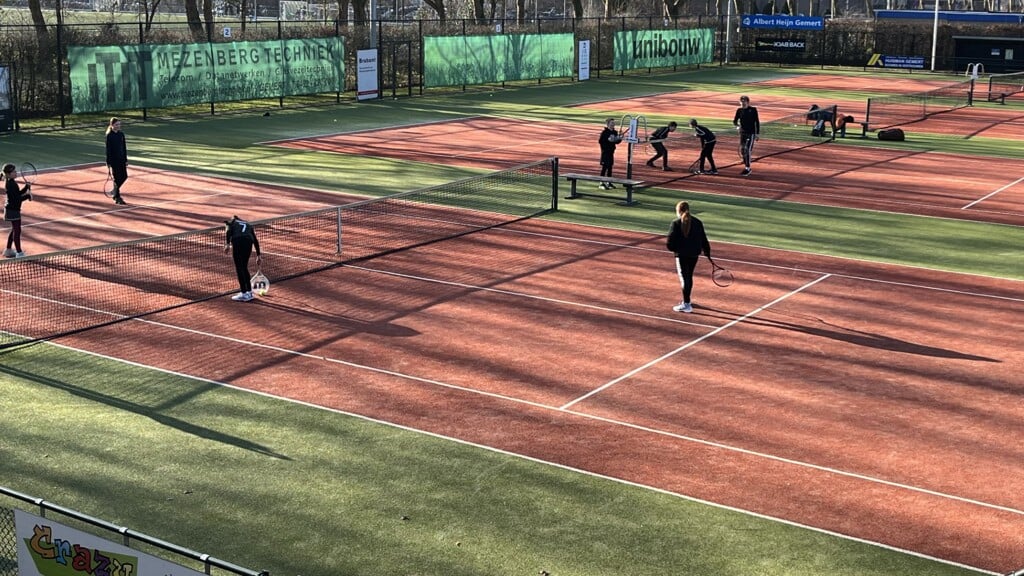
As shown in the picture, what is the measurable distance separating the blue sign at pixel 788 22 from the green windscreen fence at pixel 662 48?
457 centimetres

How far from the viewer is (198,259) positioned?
22.5 m

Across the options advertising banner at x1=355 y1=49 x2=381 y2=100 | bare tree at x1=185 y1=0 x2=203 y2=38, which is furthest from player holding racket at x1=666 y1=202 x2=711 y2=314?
bare tree at x1=185 y1=0 x2=203 y2=38

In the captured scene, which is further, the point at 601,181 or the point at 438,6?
the point at 438,6

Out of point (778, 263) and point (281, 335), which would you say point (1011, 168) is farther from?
point (281, 335)

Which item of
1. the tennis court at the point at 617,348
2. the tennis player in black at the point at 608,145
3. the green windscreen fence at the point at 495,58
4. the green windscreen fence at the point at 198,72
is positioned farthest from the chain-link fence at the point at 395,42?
the tennis player in black at the point at 608,145

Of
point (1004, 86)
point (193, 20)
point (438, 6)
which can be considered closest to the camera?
point (193, 20)

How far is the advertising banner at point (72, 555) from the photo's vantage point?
25.5ft

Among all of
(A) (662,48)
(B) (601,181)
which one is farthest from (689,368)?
(A) (662,48)

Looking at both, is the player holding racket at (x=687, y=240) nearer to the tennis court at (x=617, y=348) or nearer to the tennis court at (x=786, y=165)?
the tennis court at (x=617, y=348)

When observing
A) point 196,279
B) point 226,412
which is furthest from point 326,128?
point 226,412

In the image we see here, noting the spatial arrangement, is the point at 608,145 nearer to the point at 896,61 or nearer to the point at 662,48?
the point at 662,48

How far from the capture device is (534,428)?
566 inches

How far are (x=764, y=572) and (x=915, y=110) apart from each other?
146 feet

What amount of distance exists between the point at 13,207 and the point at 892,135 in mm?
29677
